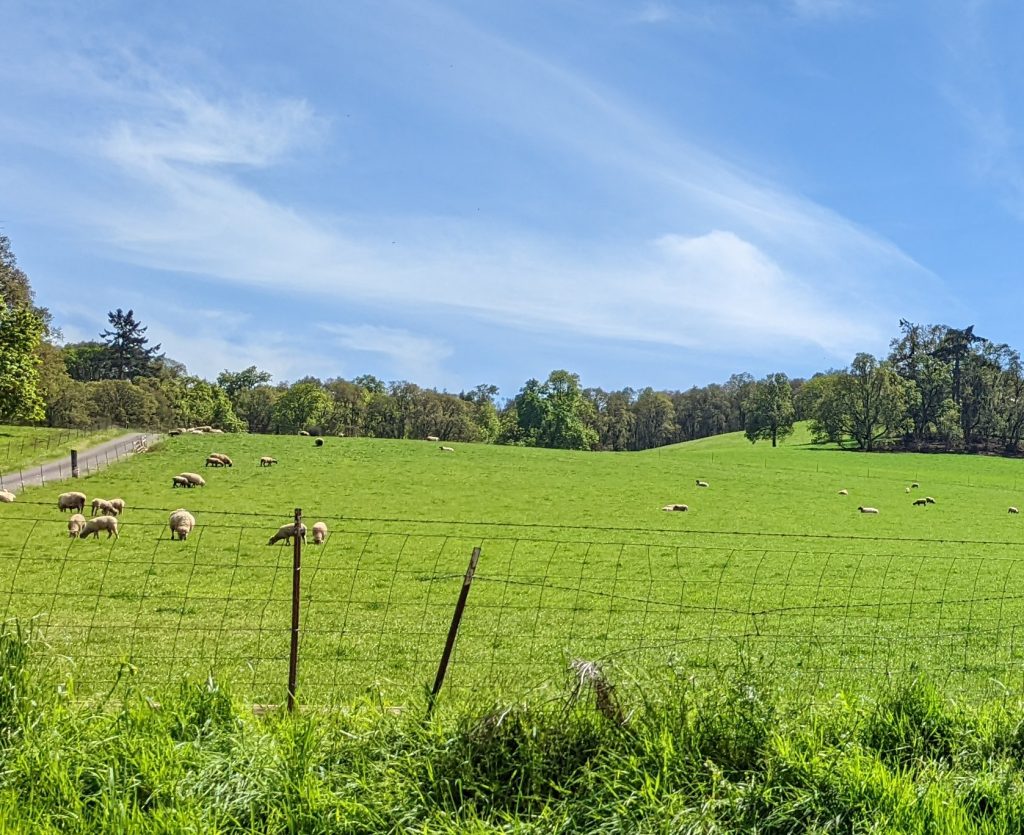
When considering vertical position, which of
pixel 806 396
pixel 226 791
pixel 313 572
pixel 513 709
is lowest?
pixel 313 572

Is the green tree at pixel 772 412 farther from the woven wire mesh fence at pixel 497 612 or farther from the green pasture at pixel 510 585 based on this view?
the woven wire mesh fence at pixel 497 612

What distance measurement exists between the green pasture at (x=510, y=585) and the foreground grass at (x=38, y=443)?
15.0 ft

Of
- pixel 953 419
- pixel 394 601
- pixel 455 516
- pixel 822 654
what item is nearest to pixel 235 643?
pixel 394 601

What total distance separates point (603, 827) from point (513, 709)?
3.12ft

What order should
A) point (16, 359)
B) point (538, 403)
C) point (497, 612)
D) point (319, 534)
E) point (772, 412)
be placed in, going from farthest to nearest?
point (538, 403) → point (772, 412) → point (16, 359) → point (319, 534) → point (497, 612)

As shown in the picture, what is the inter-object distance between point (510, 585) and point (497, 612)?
258cm

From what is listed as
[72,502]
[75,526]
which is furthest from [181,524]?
Answer: [72,502]

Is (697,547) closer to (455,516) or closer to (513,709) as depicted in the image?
(455,516)

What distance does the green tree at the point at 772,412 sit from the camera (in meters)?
86.6

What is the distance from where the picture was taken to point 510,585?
1648 cm

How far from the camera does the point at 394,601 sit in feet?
49.2

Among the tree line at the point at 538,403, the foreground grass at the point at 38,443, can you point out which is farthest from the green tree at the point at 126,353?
the foreground grass at the point at 38,443

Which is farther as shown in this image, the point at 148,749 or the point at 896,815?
the point at 148,749

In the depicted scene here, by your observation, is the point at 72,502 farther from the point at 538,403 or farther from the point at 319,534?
the point at 538,403
